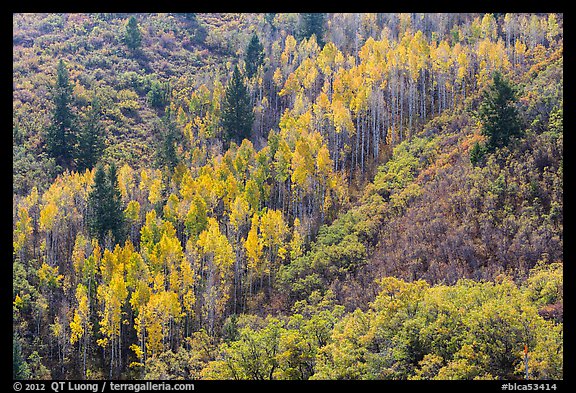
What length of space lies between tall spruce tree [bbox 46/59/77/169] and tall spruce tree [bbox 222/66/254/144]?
701 inches

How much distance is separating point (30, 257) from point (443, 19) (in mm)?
65511

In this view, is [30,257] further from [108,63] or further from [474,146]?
[108,63]

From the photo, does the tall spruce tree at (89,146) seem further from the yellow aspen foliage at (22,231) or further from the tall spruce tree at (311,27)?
the tall spruce tree at (311,27)

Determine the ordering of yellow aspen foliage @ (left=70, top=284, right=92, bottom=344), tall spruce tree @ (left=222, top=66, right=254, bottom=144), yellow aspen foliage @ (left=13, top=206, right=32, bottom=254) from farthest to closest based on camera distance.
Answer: tall spruce tree @ (left=222, top=66, right=254, bottom=144), yellow aspen foliage @ (left=13, top=206, right=32, bottom=254), yellow aspen foliage @ (left=70, top=284, right=92, bottom=344)

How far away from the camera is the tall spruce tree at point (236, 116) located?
7169 cm

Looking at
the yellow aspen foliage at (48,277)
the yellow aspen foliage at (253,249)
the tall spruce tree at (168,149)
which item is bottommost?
the yellow aspen foliage at (48,277)

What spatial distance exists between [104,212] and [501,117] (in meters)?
35.2

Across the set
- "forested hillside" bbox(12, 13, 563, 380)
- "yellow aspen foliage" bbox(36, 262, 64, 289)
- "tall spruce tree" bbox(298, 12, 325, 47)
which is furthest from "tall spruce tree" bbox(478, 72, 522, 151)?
"tall spruce tree" bbox(298, 12, 325, 47)

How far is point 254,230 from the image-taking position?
51812mm

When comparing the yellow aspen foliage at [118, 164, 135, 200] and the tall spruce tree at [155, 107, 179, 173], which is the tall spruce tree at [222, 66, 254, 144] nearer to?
the tall spruce tree at [155, 107, 179, 173]

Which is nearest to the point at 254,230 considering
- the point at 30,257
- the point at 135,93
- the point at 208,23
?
the point at 30,257

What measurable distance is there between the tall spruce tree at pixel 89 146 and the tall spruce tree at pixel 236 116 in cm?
1475

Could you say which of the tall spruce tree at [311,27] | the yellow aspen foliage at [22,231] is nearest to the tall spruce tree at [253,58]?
the tall spruce tree at [311,27]

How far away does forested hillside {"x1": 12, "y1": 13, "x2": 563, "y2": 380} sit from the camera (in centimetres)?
3030
